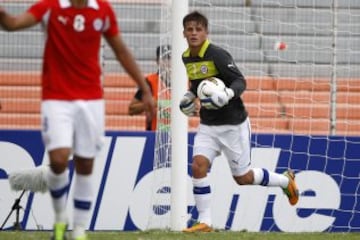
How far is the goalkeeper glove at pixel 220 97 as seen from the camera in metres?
10.5

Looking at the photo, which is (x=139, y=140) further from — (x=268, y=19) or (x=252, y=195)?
(x=268, y=19)

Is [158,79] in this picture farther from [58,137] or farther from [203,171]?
[58,137]

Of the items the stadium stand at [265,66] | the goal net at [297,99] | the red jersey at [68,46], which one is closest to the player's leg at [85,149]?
the red jersey at [68,46]

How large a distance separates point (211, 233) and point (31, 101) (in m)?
4.79

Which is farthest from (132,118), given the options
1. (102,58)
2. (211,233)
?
(211,233)

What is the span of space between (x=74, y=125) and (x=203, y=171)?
10.4 ft

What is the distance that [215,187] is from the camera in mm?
13188

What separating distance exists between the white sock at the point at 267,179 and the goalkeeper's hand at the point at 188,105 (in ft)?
3.74

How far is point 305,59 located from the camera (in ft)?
48.7

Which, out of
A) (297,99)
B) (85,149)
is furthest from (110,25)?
(297,99)

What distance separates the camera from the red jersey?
7980 millimetres

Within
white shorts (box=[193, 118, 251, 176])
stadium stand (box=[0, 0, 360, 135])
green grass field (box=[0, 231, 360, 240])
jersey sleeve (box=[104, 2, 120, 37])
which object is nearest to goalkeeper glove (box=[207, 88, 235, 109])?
white shorts (box=[193, 118, 251, 176])

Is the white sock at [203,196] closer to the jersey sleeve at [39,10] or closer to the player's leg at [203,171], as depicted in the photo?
the player's leg at [203,171]

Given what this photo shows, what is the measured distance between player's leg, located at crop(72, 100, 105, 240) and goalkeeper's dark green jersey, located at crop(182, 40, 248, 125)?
2.89 m
